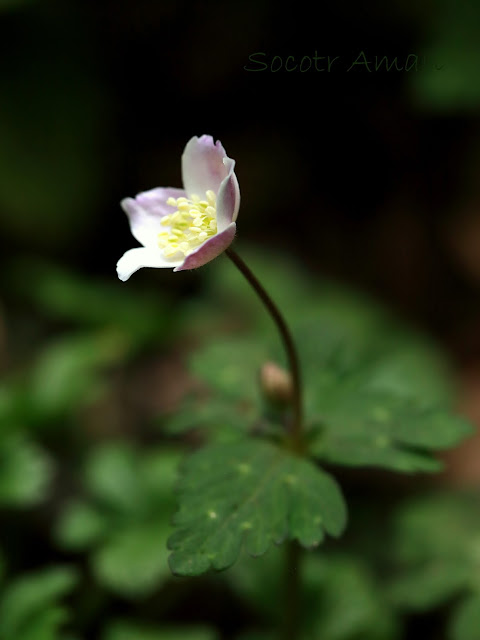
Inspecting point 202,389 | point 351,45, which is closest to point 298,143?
point 351,45

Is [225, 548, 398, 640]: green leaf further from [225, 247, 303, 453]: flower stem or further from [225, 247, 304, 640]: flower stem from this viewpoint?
[225, 247, 303, 453]: flower stem

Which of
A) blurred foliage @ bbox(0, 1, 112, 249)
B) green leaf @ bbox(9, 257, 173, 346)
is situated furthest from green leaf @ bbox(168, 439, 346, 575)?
blurred foliage @ bbox(0, 1, 112, 249)

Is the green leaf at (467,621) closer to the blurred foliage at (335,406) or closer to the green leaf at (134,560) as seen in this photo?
the blurred foliage at (335,406)

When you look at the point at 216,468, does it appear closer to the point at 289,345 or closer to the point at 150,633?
the point at 289,345

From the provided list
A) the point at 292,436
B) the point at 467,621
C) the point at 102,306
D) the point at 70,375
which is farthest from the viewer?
the point at 102,306

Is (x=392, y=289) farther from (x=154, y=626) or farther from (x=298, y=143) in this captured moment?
(x=154, y=626)

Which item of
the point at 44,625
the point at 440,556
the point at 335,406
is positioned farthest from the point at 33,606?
the point at 440,556
